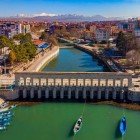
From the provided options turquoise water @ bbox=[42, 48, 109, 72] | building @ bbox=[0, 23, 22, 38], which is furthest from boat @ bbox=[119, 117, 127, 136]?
building @ bbox=[0, 23, 22, 38]

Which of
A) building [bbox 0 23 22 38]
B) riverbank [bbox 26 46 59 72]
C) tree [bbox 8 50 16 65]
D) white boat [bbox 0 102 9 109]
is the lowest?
white boat [bbox 0 102 9 109]

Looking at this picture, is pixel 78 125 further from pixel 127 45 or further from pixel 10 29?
pixel 10 29

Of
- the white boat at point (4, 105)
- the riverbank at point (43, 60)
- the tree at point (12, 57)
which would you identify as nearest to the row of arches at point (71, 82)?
the white boat at point (4, 105)

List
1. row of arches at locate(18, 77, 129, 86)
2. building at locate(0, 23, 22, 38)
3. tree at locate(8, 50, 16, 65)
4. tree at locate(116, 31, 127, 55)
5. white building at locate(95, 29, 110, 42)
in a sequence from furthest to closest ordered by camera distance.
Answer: white building at locate(95, 29, 110, 42), building at locate(0, 23, 22, 38), tree at locate(116, 31, 127, 55), tree at locate(8, 50, 16, 65), row of arches at locate(18, 77, 129, 86)

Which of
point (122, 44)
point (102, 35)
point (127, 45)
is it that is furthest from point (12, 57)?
point (102, 35)

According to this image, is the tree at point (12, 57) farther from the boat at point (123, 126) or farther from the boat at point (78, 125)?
the boat at point (123, 126)

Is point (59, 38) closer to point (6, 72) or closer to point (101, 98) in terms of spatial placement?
point (6, 72)

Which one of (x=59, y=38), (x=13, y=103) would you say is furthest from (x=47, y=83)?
(x=59, y=38)

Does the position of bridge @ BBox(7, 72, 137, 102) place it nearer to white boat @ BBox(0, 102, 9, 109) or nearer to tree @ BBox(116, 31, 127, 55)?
white boat @ BBox(0, 102, 9, 109)
